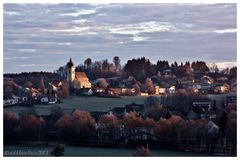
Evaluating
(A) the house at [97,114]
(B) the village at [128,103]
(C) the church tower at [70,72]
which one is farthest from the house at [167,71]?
(C) the church tower at [70,72]

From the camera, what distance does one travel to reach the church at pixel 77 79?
33.4ft

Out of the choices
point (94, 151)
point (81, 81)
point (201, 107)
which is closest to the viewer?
point (94, 151)

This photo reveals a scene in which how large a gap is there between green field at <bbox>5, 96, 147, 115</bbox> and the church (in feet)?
0.47

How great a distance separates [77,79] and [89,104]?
12.6 inches

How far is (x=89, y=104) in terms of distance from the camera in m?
10.2

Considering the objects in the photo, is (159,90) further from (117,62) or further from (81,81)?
(81,81)

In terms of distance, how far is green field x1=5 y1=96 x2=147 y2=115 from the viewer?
400 inches

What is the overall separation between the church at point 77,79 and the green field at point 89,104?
144mm

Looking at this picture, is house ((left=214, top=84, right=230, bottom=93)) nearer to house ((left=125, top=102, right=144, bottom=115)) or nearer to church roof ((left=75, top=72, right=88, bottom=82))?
house ((left=125, top=102, right=144, bottom=115))

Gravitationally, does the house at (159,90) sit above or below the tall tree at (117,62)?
below

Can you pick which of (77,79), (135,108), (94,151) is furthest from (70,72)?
(94,151)

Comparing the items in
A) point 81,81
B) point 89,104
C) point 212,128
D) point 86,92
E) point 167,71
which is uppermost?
point 167,71

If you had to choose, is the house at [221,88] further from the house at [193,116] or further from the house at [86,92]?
the house at [86,92]

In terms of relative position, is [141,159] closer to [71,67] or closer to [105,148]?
[105,148]
